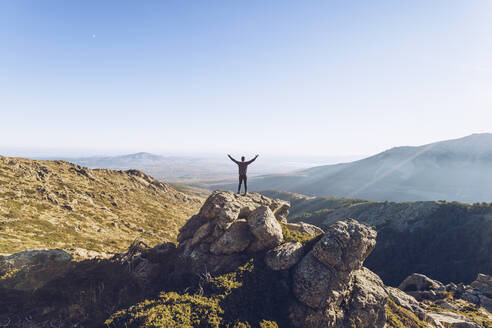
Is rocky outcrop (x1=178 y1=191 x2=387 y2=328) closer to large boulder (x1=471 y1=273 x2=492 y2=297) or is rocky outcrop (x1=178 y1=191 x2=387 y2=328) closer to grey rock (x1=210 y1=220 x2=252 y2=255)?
grey rock (x1=210 y1=220 x2=252 y2=255)

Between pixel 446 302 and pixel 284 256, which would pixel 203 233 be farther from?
pixel 446 302

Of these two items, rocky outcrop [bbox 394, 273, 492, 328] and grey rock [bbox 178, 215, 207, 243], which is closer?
grey rock [bbox 178, 215, 207, 243]

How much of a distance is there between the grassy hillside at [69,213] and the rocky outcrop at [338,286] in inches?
818

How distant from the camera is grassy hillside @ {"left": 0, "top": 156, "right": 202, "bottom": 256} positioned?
32125mm

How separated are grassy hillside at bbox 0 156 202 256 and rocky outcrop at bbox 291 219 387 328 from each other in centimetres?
2077

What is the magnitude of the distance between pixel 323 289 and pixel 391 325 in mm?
8184

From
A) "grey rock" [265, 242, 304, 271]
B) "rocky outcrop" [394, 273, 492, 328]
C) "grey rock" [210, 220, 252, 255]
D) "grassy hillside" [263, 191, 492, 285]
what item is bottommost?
"grassy hillside" [263, 191, 492, 285]

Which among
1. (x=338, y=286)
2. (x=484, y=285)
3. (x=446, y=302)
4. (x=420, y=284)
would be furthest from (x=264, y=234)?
(x=484, y=285)

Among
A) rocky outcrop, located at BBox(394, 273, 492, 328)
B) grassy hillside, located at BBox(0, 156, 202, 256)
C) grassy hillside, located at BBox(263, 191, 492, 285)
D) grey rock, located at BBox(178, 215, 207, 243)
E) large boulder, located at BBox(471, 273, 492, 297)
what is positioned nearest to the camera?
grey rock, located at BBox(178, 215, 207, 243)

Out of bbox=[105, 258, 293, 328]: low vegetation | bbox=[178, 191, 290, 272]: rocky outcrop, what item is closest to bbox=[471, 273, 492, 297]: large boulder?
bbox=[178, 191, 290, 272]: rocky outcrop

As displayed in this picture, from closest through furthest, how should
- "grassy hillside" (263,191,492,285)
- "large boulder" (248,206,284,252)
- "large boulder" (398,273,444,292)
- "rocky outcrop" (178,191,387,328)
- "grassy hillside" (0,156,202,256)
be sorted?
"rocky outcrop" (178,191,387,328)
"large boulder" (248,206,284,252)
"grassy hillside" (0,156,202,256)
"large boulder" (398,273,444,292)
"grassy hillside" (263,191,492,285)

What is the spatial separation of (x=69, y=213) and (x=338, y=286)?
2165 inches

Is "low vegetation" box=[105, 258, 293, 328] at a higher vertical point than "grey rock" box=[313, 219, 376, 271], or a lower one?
lower

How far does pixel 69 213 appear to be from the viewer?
45031 mm
